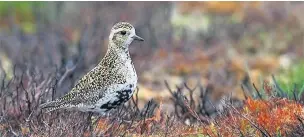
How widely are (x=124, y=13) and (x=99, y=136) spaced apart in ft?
34.2

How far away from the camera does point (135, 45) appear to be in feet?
46.0

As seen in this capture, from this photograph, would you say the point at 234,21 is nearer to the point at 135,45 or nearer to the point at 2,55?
the point at 135,45

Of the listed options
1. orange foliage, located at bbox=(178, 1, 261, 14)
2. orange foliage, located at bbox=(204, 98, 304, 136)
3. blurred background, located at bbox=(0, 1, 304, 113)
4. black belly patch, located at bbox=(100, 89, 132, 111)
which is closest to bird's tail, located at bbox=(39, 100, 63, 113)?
black belly patch, located at bbox=(100, 89, 132, 111)

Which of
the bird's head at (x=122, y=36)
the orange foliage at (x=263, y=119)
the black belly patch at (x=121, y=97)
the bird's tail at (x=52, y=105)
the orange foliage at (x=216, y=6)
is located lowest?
the orange foliage at (x=263, y=119)

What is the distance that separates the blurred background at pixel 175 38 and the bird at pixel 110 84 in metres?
4.21

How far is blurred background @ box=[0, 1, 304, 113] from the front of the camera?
1282 cm

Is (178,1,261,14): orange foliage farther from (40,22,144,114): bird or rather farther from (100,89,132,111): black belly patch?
(100,89,132,111): black belly patch

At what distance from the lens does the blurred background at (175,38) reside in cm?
1282

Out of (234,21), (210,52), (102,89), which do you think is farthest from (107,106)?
(234,21)

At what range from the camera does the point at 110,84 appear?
6418 mm

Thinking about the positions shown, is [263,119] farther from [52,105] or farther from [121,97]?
[52,105]

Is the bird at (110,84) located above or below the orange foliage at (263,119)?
above

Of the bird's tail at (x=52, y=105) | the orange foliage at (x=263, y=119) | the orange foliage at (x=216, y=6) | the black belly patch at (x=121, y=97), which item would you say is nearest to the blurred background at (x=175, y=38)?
the orange foliage at (x=216, y=6)

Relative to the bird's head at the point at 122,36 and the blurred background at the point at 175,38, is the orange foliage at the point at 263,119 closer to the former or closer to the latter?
the bird's head at the point at 122,36
